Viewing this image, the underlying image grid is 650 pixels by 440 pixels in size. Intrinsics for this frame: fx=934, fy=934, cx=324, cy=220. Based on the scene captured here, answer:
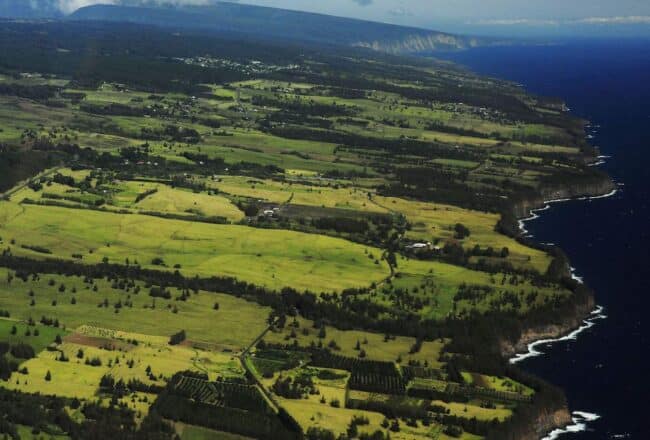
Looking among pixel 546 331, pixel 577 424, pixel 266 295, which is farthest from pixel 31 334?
pixel 546 331

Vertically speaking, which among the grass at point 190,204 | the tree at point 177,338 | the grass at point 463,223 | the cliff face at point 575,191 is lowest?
the tree at point 177,338

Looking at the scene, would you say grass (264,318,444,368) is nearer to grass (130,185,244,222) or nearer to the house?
the house

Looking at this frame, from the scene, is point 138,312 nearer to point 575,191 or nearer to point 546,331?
point 546,331

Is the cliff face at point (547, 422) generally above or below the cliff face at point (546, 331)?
below

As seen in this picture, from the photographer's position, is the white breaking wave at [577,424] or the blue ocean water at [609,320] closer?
the white breaking wave at [577,424]

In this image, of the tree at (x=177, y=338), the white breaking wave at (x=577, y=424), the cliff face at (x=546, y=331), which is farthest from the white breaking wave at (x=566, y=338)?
the tree at (x=177, y=338)

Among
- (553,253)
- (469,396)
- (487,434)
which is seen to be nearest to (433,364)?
(469,396)

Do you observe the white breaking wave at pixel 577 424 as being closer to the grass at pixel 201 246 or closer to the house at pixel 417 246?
the grass at pixel 201 246
